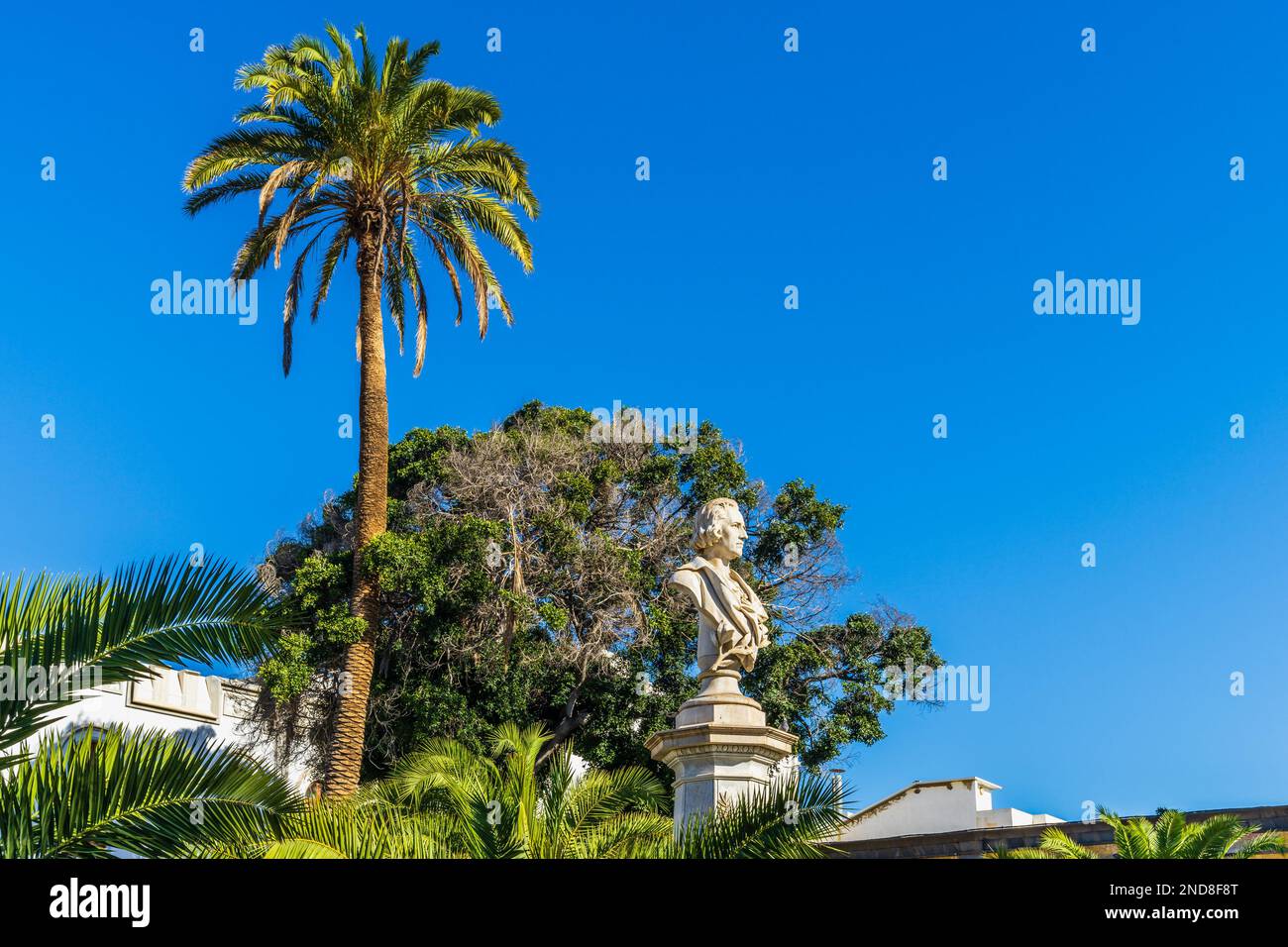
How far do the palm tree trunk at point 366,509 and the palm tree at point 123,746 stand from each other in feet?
39.3

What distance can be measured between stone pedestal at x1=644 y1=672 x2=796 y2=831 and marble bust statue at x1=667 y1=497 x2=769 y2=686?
14.6 inches

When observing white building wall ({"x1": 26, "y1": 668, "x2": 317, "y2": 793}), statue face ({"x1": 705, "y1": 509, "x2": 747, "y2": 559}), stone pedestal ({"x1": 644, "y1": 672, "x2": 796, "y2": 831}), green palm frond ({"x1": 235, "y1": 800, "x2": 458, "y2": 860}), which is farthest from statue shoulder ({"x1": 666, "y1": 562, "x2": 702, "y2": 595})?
white building wall ({"x1": 26, "y1": 668, "x2": 317, "y2": 793})

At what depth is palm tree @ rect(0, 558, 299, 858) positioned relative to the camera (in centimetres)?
578

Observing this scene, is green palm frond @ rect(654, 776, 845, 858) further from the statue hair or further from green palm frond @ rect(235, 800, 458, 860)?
the statue hair

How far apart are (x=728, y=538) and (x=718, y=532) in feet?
0.35

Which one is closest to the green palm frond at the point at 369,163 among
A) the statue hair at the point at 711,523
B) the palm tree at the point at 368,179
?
the palm tree at the point at 368,179

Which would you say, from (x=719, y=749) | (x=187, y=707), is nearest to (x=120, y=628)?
(x=719, y=749)

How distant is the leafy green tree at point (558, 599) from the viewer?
20828 mm

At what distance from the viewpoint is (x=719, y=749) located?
34.2ft

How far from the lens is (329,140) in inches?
810

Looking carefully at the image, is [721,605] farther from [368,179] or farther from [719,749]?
[368,179]
